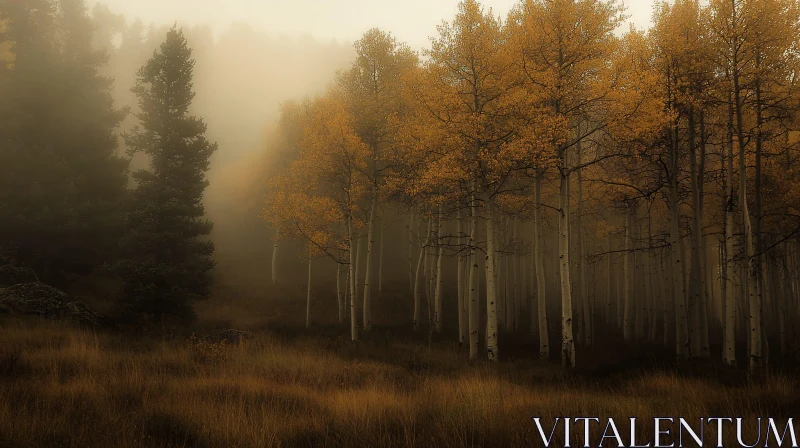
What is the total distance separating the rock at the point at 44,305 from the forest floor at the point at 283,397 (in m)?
1.29

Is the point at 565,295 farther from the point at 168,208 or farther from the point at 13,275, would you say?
the point at 13,275

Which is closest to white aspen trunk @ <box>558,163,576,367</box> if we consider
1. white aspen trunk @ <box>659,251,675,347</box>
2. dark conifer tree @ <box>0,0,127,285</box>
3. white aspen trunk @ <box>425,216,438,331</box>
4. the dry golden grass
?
the dry golden grass

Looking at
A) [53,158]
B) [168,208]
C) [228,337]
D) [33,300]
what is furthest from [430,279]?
[53,158]

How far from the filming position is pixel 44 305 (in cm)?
1216

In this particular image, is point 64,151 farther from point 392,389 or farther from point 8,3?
point 392,389

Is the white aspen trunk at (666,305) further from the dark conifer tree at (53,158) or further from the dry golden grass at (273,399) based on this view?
the dark conifer tree at (53,158)

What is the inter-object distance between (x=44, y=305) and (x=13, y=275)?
669 cm

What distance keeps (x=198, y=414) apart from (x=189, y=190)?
15.8m

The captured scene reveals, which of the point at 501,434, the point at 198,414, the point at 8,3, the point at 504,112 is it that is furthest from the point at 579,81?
the point at 8,3

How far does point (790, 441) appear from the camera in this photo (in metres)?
4.55

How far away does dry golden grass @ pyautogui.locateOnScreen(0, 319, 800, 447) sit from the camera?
448cm

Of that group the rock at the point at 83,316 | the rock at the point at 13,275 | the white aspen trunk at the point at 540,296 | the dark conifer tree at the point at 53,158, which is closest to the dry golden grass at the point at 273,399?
the rock at the point at 83,316

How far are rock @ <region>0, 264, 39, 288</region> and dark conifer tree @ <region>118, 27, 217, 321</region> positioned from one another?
361 centimetres

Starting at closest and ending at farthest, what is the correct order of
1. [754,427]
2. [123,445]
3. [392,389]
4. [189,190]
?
[123,445] → [754,427] → [392,389] → [189,190]
